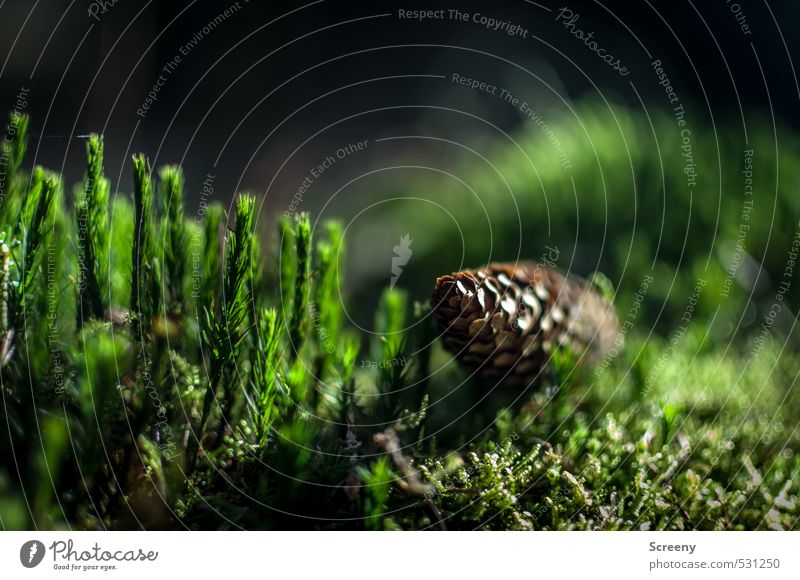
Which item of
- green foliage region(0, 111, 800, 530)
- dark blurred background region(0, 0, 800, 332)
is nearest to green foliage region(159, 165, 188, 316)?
green foliage region(0, 111, 800, 530)

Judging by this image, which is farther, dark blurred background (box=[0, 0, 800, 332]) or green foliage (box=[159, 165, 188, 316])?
dark blurred background (box=[0, 0, 800, 332])

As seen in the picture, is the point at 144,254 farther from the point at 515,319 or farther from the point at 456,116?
the point at 456,116

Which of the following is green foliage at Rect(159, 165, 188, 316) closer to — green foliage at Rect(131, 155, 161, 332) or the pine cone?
green foliage at Rect(131, 155, 161, 332)

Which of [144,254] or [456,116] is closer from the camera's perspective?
[144,254]

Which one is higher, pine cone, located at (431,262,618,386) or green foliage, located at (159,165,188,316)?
green foliage, located at (159,165,188,316)
